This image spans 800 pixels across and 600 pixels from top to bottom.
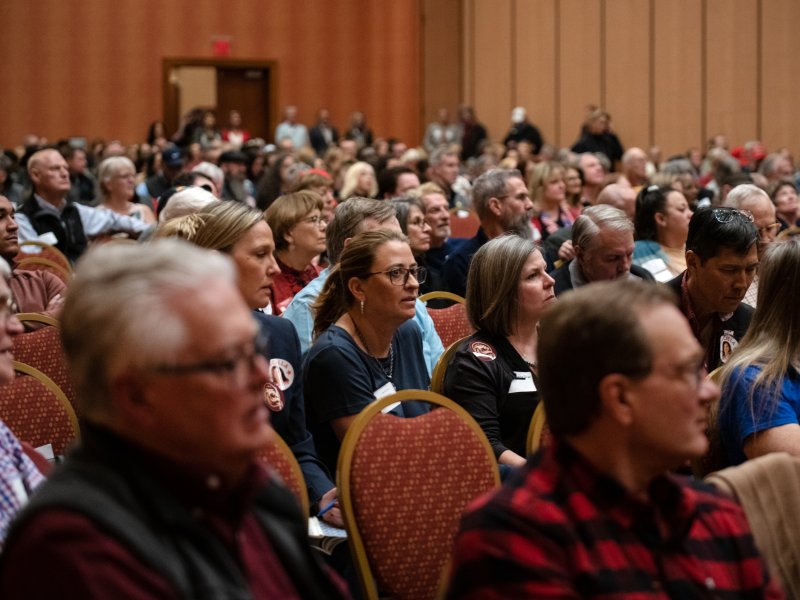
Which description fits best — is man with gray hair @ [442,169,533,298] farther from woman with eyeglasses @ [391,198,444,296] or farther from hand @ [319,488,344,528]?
hand @ [319,488,344,528]

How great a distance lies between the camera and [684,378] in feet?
5.78

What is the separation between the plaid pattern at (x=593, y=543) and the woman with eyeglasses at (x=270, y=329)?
1283 millimetres

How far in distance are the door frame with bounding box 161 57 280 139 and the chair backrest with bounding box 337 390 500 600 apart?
16726mm

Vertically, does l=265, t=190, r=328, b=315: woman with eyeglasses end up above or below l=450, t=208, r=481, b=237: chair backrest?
above

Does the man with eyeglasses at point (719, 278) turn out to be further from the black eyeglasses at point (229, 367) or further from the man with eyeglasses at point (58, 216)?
the man with eyeglasses at point (58, 216)

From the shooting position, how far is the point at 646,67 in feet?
52.3

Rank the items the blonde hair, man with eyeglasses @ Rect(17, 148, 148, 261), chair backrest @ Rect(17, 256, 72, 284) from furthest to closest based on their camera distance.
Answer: the blonde hair
man with eyeglasses @ Rect(17, 148, 148, 261)
chair backrest @ Rect(17, 256, 72, 284)

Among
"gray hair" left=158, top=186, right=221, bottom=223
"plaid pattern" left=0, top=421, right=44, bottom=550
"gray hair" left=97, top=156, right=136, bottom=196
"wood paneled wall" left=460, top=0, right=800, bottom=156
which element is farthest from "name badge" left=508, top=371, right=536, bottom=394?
"wood paneled wall" left=460, top=0, right=800, bottom=156

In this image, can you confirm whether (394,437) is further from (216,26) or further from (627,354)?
(216,26)

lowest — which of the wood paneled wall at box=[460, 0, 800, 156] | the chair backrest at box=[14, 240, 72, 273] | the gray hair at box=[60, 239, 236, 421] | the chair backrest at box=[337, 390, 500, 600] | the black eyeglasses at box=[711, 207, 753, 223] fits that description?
the chair backrest at box=[337, 390, 500, 600]

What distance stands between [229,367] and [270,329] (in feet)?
5.92

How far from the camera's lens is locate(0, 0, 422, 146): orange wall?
18.0m

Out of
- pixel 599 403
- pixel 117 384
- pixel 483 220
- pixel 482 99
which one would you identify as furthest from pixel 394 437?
pixel 482 99

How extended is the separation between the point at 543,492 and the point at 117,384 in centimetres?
65
